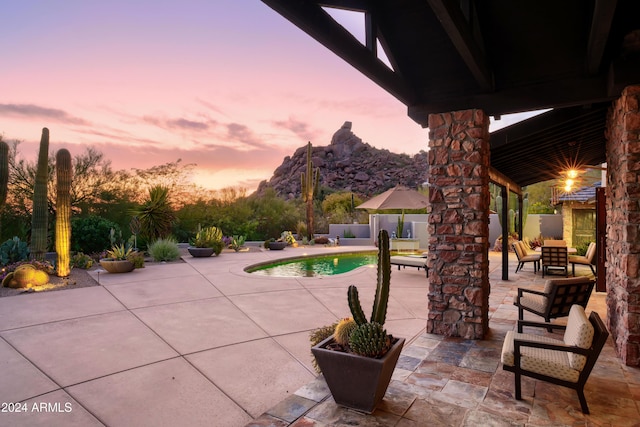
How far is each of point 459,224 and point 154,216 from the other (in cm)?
1050

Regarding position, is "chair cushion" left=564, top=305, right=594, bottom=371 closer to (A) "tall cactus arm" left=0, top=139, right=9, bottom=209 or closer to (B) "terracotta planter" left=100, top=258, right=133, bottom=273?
(B) "terracotta planter" left=100, top=258, right=133, bottom=273

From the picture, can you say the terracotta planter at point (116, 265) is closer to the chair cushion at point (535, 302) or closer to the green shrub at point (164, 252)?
the green shrub at point (164, 252)

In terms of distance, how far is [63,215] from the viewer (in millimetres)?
8406

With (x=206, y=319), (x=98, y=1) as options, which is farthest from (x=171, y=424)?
(x=98, y=1)

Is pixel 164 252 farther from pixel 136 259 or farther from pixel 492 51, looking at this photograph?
pixel 492 51

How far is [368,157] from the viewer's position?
2004 inches

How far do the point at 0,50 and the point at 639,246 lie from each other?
12597 mm

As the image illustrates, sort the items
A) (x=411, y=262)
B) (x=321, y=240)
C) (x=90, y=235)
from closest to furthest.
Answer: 1. (x=411, y=262)
2. (x=90, y=235)
3. (x=321, y=240)

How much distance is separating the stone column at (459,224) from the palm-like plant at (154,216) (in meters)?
10.1

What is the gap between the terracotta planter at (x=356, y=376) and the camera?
2.78 metres

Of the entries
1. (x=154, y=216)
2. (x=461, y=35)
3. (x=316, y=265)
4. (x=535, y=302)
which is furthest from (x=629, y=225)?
(x=154, y=216)

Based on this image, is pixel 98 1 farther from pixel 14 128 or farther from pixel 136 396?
pixel 136 396

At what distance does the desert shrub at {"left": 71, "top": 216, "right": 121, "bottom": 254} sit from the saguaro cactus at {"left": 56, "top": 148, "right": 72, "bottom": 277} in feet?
8.23

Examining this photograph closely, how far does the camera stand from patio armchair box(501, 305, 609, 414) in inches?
113
